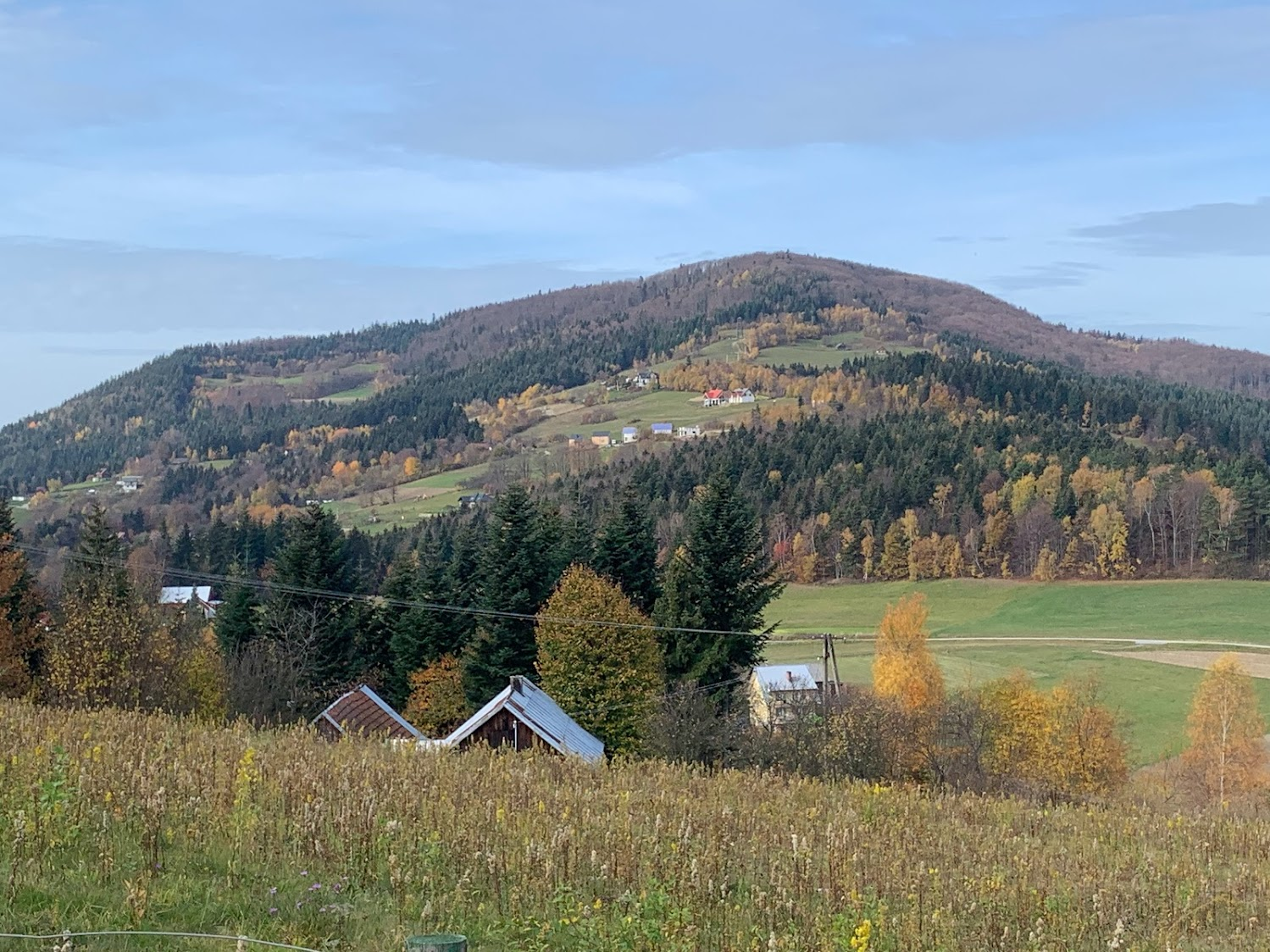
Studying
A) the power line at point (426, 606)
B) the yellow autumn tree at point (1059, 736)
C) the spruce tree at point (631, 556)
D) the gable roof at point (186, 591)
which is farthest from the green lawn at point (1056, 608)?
the gable roof at point (186, 591)

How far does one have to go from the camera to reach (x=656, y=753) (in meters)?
31.3

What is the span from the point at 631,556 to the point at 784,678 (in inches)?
523

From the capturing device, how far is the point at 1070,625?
86.1 meters

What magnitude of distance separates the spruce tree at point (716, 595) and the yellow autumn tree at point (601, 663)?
109 centimetres

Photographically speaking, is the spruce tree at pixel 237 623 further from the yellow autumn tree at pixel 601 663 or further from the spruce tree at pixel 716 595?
the spruce tree at pixel 716 595

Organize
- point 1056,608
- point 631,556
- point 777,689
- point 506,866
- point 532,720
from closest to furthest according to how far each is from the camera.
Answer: point 506,866 → point 532,720 → point 631,556 → point 777,689 → point 1056,608

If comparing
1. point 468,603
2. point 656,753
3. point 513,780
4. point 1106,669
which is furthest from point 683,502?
point 513,780

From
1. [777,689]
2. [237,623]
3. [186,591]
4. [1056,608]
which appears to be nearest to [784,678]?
[777,689]

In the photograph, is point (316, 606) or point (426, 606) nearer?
point (426, 606)

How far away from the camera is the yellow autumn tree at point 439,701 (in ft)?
146

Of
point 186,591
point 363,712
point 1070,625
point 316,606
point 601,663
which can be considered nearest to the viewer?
point 363,712

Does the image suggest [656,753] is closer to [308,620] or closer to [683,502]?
[308,620]

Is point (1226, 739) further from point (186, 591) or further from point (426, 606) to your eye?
point (186, 591)

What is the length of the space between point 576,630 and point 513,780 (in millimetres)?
31142
